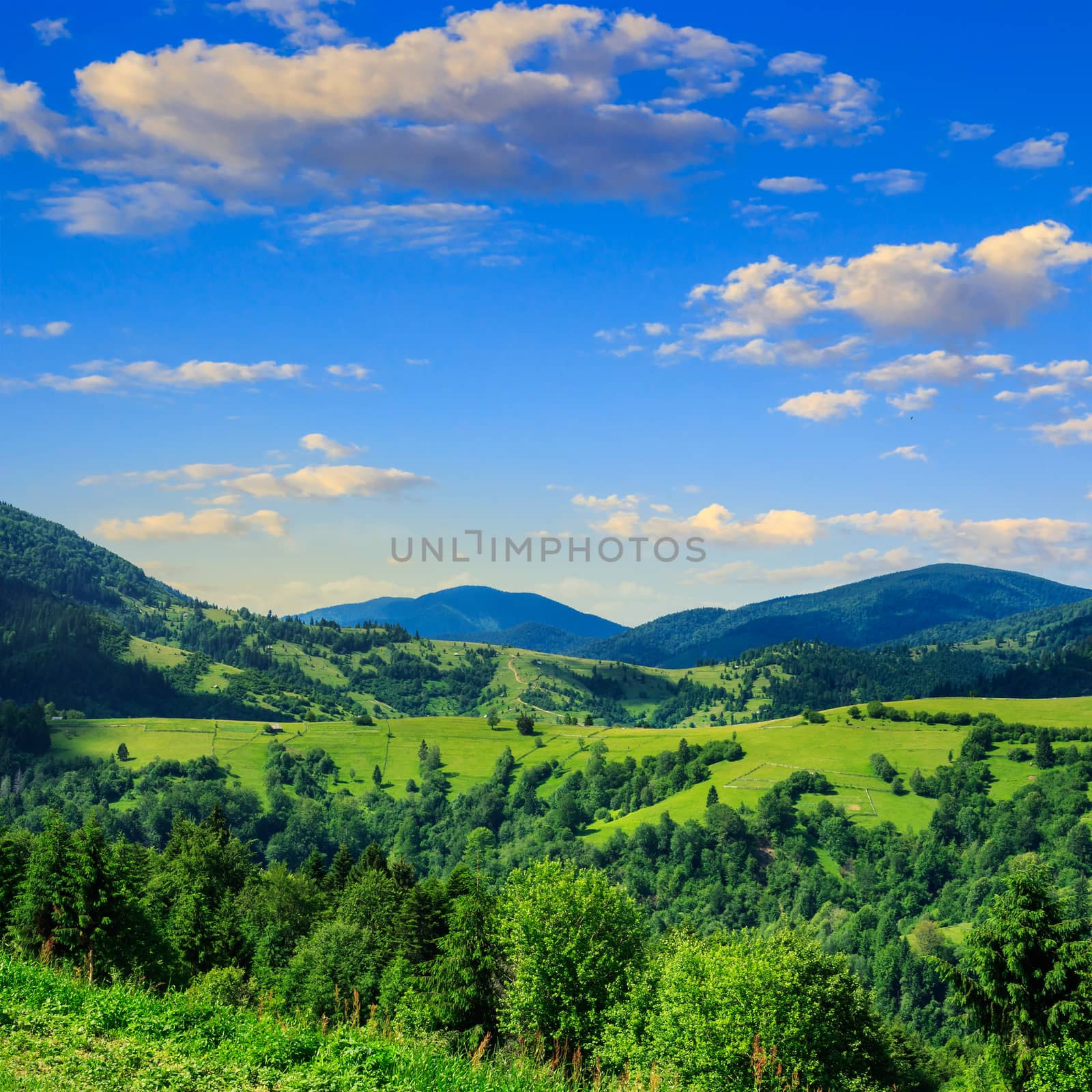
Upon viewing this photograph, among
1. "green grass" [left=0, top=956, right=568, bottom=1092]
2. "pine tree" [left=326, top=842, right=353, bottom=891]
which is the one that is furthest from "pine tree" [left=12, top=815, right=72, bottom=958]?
"pine tree" [left=326, top=842, right=353, bottom=891]

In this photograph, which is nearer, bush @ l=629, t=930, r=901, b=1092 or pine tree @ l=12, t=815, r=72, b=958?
bush @ l=629, t=930, r=901, b=1092

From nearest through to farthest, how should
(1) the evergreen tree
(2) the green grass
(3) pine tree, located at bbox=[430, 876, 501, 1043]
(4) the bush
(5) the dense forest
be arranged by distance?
(2) the green grass, (4) the bush, (1) the evergreen tree, (5) the dense forest, (3) pine tree, located at bbox=[430, 876, 501, 1043]

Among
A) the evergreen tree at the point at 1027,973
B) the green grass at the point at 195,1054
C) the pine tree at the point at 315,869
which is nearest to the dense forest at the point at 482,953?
the evergreen tree at the point at 1027,973

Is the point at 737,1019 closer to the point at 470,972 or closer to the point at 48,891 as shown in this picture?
the point at 470,972

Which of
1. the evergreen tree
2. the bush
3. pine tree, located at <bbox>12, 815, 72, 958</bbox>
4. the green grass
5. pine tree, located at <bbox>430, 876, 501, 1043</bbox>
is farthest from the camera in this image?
pine tree, located at <bbox>430, 876, 501, 1043</bbox>

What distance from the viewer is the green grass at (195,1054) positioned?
15508 millimetres

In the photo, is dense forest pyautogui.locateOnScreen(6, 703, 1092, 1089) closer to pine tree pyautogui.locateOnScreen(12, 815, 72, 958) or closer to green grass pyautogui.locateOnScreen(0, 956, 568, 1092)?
pine tree pyautogui.locateOnScreen(12, 815, 72, 958)

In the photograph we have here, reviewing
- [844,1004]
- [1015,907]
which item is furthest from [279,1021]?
[844,1004]

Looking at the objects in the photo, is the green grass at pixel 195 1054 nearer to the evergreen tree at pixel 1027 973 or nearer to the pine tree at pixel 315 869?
the evergreen tree at pixel 1027 973

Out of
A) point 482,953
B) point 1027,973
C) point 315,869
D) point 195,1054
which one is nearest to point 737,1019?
point 1027,973

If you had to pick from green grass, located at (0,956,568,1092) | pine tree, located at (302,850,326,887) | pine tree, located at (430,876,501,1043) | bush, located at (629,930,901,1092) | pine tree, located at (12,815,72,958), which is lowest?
pine tree, located at (302,850,326,887)

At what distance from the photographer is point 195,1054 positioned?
16469mm

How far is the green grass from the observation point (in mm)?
15508

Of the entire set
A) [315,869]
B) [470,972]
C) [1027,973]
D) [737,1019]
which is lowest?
[315,869]
